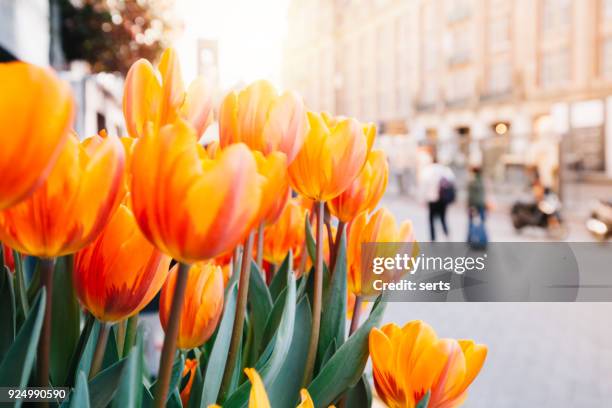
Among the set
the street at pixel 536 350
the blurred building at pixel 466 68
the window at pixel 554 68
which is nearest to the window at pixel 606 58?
the blurred building at pixel 466 68

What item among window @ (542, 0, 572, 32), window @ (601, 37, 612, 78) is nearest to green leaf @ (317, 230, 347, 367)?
window @ (601, 37, 612, 78)

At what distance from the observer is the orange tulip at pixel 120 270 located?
32 centimetres

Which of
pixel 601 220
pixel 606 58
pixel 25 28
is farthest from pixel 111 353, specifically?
pixel 606 58

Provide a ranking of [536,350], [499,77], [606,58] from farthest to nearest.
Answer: [499,77], [606,58], [536,350]

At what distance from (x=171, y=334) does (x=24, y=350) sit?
0.23 ft

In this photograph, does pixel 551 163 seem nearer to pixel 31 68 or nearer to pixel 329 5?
pixel 31 68

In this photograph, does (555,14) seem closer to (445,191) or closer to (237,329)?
(445,191)

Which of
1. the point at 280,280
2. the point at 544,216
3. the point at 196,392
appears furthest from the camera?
the point at 544,216

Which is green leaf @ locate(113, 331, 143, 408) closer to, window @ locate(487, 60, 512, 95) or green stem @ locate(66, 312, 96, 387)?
green stem @ locate(66, 312, 96, 387)

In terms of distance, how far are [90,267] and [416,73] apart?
26.2m

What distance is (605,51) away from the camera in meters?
16.9

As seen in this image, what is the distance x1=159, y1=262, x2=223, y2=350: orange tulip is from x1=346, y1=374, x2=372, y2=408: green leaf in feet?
0.37

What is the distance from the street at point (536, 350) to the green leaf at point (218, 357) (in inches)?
73.7

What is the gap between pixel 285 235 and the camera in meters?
0.58
